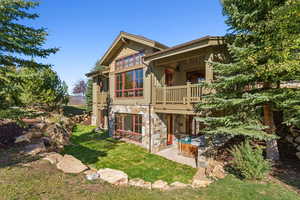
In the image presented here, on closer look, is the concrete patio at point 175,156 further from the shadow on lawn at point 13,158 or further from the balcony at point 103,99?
the balcony at point 103,99

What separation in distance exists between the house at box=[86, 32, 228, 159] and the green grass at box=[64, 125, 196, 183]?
47.4 inches

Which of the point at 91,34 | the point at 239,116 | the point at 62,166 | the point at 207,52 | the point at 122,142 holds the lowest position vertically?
the point at 122,142

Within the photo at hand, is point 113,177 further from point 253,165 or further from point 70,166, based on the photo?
point 253,165

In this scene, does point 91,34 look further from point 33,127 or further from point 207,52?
point 207,52

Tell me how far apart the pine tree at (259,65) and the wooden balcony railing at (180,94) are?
3.22 feet

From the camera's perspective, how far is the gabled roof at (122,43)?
9.39 m

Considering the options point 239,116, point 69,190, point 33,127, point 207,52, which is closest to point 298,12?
point 207,52

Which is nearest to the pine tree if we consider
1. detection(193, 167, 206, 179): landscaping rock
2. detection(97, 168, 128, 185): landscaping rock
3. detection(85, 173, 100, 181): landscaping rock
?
detection(193, 167, 206, 179): landscaping rock

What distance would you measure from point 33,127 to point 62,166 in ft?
22.4

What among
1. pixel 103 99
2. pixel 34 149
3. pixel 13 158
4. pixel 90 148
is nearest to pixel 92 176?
pixel 13 158

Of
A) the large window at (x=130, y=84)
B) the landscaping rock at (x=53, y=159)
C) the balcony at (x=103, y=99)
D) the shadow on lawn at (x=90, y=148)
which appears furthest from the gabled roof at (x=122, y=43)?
the landscaping rock at (x=53, y=159)

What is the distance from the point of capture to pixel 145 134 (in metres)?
10.3

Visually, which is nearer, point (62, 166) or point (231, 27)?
point (62, 166)

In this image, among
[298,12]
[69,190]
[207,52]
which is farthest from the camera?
[207,52]
